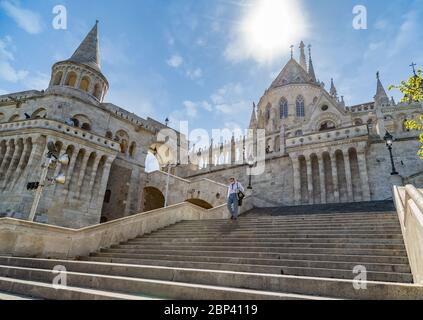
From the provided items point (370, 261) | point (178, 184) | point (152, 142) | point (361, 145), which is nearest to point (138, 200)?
point (178, 184)

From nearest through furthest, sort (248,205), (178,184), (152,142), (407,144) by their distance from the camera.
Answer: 1. (248,205)
2. (407,144)
3. (178,184)
4. (152,142)

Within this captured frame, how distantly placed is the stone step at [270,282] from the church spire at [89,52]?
913 inches

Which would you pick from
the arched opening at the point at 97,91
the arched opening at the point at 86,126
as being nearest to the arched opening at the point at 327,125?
the arched opening at the point at 86,126

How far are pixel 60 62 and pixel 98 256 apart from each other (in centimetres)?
2182

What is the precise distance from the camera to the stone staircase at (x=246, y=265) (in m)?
3.84

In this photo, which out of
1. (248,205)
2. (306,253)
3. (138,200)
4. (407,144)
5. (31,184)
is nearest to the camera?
(306,253)

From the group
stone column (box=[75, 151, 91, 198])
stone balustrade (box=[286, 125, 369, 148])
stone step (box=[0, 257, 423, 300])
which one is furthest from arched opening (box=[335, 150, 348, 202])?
stone column (box=[75, 151, 91, 198])

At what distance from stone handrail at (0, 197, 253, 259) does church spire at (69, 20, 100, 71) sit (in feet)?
65.6

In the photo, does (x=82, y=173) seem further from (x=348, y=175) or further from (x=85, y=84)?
(x=348, y=175)

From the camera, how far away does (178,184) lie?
2161cm

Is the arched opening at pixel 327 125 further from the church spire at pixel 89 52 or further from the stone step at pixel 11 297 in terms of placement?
the stone step at pixel 11 297

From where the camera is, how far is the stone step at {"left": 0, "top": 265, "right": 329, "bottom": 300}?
3607 mm

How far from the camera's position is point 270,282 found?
411cm
